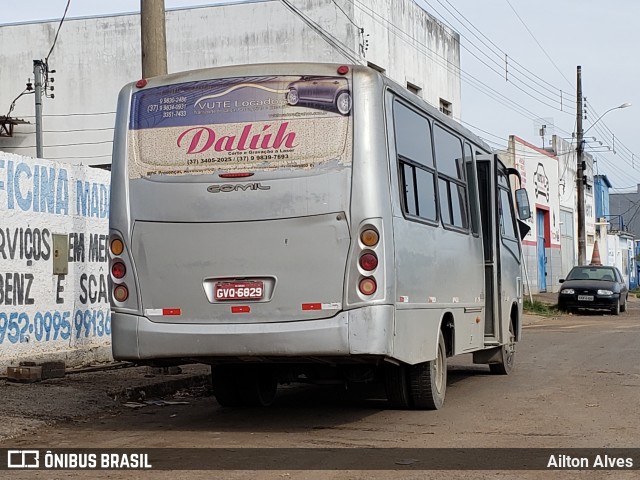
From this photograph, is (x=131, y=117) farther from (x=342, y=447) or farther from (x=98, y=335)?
(x=98, y=335)

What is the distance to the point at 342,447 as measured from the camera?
8.09m

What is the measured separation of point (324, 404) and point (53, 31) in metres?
27.0

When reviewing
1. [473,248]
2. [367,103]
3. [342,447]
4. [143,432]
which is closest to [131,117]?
[367,103]

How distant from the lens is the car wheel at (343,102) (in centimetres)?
857

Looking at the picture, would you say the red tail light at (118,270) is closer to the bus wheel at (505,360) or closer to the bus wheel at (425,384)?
the bus wheel at (425,384)

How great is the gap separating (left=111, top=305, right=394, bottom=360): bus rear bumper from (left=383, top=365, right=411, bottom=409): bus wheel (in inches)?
55.4

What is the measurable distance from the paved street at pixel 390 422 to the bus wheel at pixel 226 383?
0.16m

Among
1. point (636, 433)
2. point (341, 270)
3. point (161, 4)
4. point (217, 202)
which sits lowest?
point (636, 433)

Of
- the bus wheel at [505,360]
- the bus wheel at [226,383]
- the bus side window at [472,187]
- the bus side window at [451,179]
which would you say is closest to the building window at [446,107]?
the bus wheel at [505,360]

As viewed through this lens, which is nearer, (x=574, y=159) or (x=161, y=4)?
(x=161, y=4)

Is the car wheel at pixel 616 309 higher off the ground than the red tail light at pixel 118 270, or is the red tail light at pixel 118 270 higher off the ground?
the red tail light at pixel 118 270

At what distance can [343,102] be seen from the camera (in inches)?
338

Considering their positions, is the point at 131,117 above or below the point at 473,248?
above

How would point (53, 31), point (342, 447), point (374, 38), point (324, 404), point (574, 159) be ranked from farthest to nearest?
point (574, 159)
point (53, 31)
point (374, 38)
point (324, 404)
point (342, 447)
